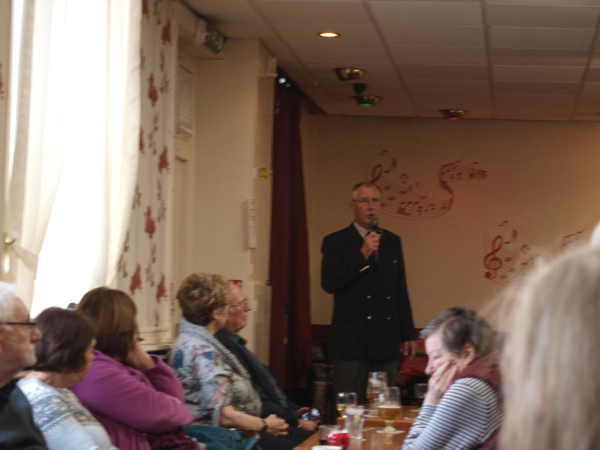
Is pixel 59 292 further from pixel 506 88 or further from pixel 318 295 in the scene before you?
pixel 318 295

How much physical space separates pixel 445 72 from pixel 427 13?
1334mm

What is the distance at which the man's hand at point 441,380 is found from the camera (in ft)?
8.77

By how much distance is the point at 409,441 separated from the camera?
269 centimetres

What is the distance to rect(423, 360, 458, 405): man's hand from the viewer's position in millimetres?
2674

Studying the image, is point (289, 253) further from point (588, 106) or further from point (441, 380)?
point (441, 380)

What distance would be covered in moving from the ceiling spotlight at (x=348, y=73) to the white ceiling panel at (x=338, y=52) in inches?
10.2

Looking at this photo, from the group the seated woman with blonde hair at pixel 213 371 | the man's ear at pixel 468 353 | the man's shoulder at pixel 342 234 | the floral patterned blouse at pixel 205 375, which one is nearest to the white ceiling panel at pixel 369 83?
the man's shoulder at pixel 342 234

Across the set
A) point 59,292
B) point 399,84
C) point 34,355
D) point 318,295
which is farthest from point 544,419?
point 318,295

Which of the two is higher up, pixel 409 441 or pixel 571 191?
pixel 571 191

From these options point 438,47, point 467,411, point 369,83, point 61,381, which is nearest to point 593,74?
point 438,47

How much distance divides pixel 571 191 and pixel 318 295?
2.47 m

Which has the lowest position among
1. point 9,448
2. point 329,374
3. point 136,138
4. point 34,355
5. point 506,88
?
point 329,374

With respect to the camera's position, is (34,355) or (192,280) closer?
(34,355)

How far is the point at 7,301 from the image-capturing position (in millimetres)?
2223
